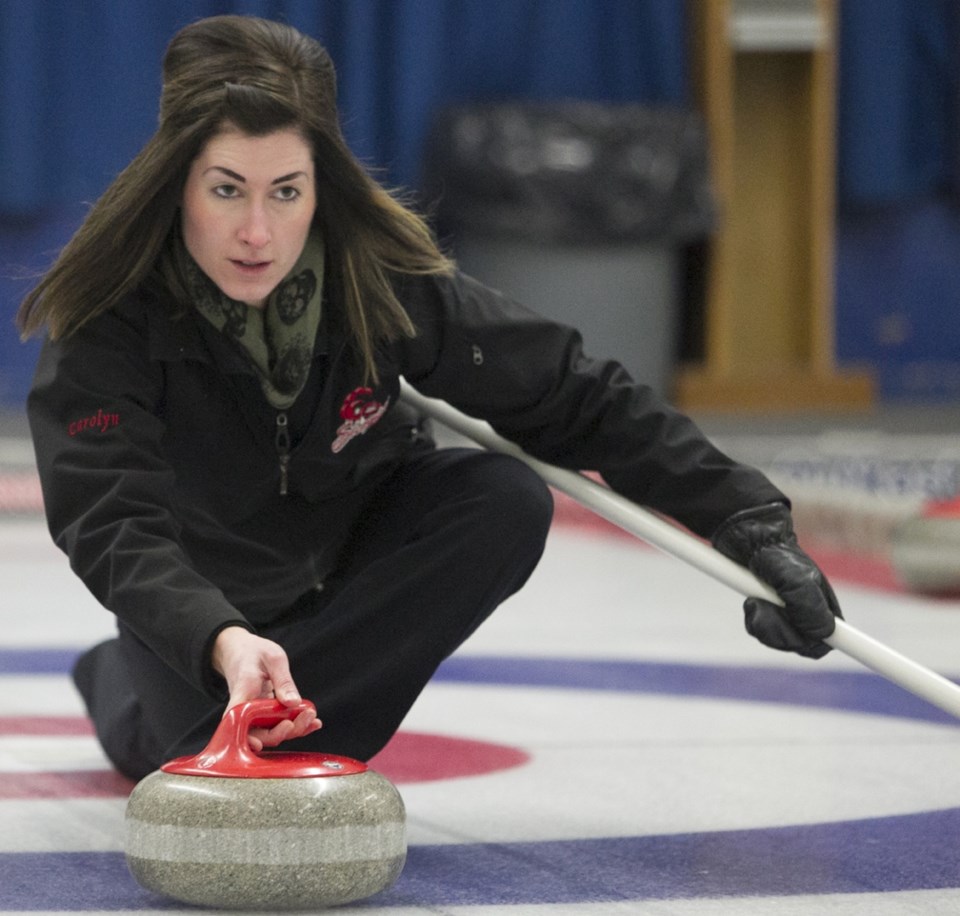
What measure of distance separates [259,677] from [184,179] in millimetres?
504

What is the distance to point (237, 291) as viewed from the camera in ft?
5.67

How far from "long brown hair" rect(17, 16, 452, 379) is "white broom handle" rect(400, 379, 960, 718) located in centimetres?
19

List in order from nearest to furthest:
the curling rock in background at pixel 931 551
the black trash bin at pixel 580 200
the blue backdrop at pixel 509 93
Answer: the curling rock in background at pixel 931 551
the black trash bin at pixel 580 200
the blue backdrop at pixel 509 93

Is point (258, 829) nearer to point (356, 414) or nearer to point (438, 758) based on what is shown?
point (356, 414)

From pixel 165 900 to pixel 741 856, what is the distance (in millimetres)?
530

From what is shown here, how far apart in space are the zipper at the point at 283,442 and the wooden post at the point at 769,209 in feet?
16.4

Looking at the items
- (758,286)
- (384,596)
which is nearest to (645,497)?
(384,596)

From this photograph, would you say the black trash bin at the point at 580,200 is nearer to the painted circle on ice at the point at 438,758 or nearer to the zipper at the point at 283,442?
the painted circle on ice at the point at 438,758

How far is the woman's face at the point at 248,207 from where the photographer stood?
1.67 m

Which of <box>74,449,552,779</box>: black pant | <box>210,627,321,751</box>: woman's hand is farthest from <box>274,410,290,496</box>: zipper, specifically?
<box>210,627,321,751</box>: woman's hand

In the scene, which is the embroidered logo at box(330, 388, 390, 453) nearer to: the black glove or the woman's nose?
the woman's nose

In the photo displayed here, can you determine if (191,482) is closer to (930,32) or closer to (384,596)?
(384,596)

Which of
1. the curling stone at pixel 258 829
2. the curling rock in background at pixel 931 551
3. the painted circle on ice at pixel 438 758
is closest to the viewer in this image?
the curling stone at pixel 258 829

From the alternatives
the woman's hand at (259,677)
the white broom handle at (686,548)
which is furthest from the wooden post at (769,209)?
the woman's hand at (259,677)
